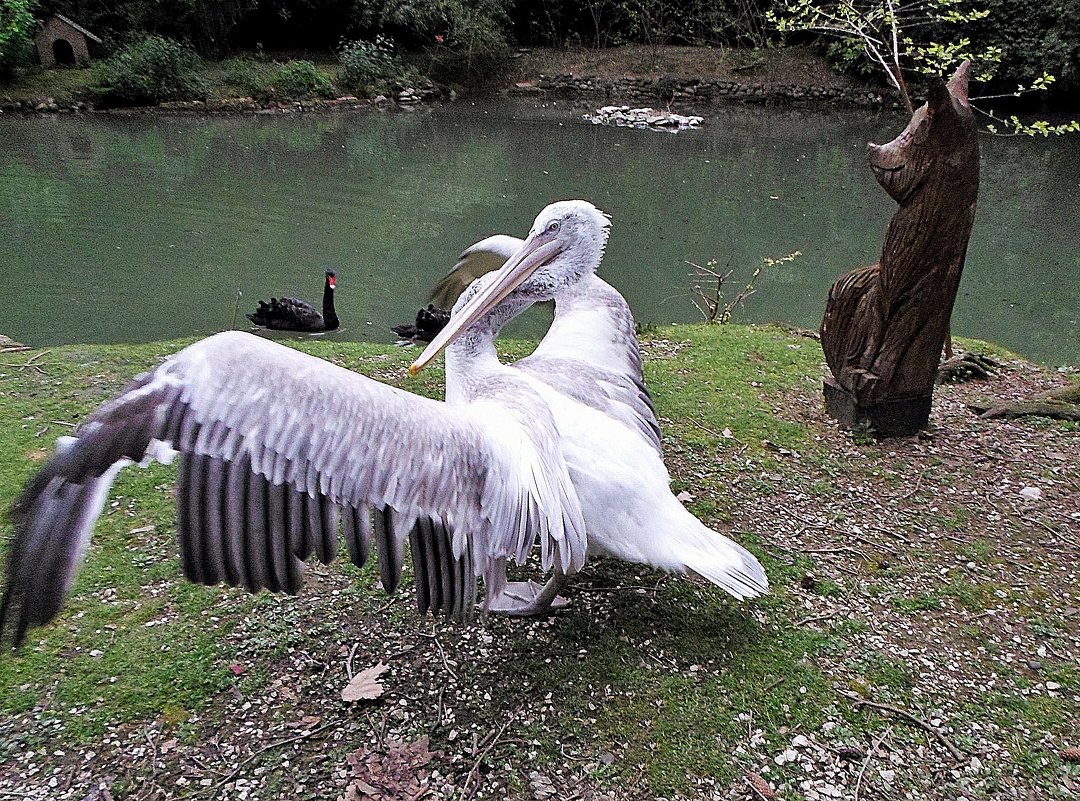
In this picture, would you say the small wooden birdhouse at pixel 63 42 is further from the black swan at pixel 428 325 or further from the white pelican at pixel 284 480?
the white pelican at pixel 284 480

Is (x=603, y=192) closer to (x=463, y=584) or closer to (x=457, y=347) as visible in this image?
(x=457, y=347)

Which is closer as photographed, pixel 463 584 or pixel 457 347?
pixel 463 584

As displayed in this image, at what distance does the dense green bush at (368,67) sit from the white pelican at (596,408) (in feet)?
59.9

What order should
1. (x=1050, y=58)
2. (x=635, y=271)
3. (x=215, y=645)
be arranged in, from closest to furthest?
1. (x=215, y=645)
2. (x=635, y=271)
3. (x=1050, y=58)

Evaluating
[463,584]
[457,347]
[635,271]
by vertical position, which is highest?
[457,347]

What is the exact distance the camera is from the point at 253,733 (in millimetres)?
2291

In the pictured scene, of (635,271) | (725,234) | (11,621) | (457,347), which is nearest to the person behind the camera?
(11,621)

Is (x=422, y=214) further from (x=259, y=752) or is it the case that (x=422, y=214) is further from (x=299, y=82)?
(x=259, y=752)

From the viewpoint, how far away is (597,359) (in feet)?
10.5

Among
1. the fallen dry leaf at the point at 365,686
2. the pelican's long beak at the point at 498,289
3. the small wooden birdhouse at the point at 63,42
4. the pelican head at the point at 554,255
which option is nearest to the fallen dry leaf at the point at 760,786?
the fallen dry leaf at the point at 365,686

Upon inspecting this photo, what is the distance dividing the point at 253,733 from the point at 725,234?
9896 mm

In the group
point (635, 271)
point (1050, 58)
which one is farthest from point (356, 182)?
point (1050, 58)

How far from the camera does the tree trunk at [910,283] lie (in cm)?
348

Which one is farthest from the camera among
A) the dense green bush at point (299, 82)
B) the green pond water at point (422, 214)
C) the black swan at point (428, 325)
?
the dense green bush at point (299, 82)
